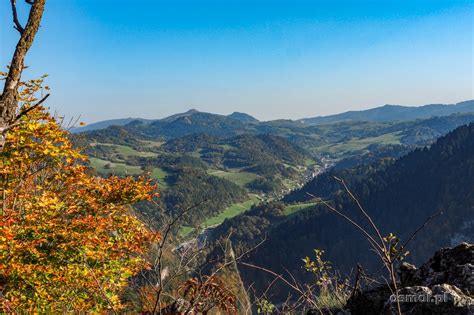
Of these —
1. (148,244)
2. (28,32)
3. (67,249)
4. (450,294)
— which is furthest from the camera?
(148,244)

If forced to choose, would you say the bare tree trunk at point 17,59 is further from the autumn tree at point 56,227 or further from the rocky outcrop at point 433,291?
the rocky outcrop at point 433,291

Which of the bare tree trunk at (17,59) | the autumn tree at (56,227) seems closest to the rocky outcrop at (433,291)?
the autumn tree at (56,227)

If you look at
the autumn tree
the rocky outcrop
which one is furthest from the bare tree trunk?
the rocky outcrop

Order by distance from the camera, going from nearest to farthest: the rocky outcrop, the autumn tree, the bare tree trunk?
the rocky outcrop < the bare tree trunk < the autumn tree

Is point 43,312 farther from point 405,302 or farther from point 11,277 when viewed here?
point 405,302

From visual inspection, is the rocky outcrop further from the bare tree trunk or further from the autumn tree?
the bare tree trunk

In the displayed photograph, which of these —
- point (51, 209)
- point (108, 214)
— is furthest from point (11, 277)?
point (108, 214)

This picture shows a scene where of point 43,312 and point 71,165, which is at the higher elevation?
point 71,165
